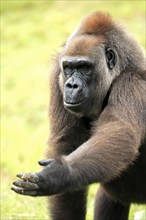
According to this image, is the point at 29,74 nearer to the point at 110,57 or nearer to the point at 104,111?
the point at 110,57

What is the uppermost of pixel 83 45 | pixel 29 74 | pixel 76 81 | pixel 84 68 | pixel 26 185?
pixel 83 45

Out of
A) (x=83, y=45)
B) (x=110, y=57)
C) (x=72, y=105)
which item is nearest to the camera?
(x=72, y=105)

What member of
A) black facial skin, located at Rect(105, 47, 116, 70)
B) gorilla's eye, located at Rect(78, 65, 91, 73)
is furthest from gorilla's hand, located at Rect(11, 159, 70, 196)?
black facial skin, located at Rect(105, 47, 116, 70)

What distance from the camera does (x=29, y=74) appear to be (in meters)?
15.4

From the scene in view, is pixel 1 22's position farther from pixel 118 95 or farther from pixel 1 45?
pixel 118 95

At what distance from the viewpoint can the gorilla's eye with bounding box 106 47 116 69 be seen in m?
6.12

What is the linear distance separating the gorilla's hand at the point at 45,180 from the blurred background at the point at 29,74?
163 cm

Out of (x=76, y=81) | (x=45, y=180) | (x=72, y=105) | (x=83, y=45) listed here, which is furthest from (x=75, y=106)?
(x=45, y=180)

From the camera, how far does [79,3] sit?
2156 cm

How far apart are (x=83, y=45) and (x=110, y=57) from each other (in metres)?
0.33

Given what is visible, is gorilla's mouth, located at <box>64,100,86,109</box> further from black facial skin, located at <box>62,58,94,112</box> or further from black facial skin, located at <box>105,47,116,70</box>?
black facial skin, located at <box>105,47,116,70</box>

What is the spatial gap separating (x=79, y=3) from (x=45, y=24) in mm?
2164

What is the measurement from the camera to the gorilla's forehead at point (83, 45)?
5973 millimetres

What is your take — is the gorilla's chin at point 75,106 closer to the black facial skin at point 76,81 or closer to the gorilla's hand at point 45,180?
the black facial skin at point 76,81
